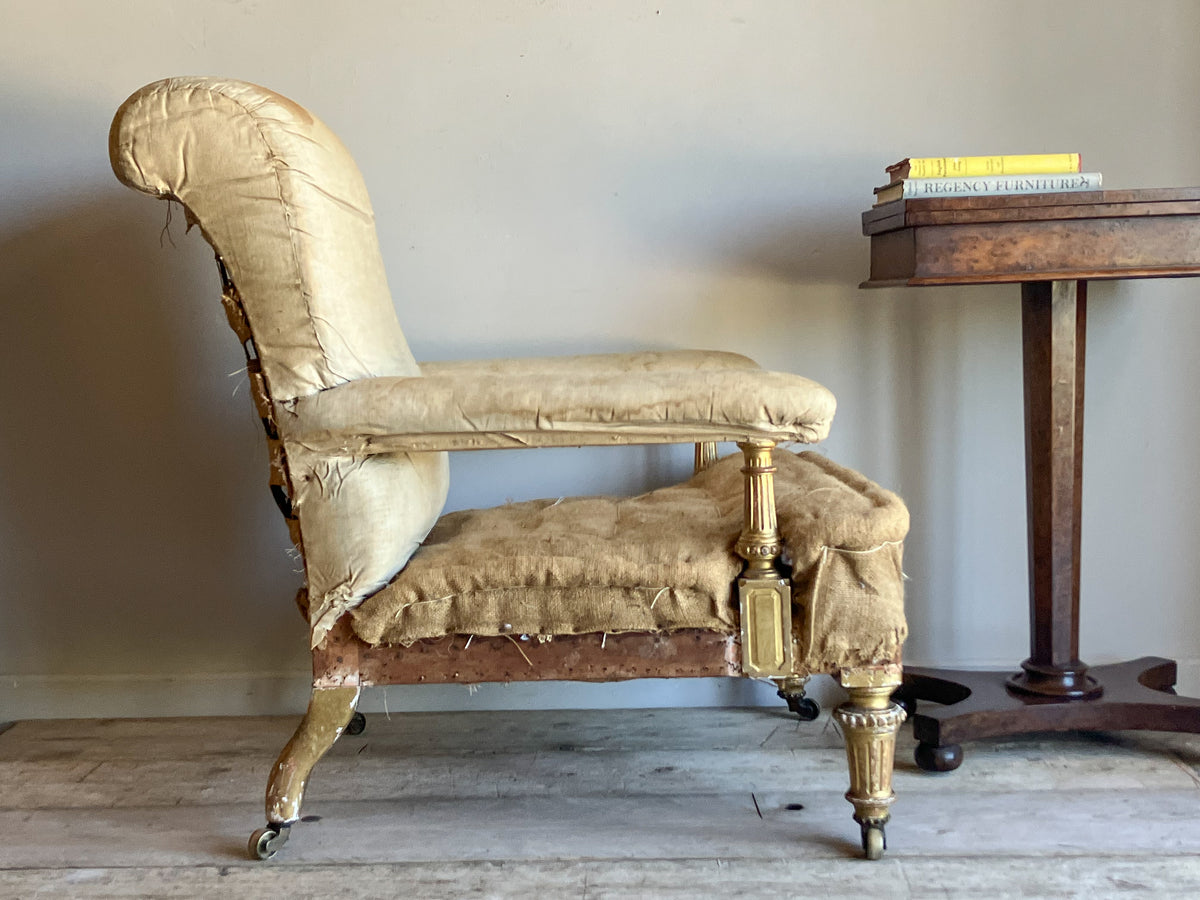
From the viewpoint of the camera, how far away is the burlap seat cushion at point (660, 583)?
4.45ft

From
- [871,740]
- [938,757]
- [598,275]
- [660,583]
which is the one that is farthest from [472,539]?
[938,757]

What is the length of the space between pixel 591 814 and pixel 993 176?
1167 mm

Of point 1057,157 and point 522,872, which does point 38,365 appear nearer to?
point 522,872

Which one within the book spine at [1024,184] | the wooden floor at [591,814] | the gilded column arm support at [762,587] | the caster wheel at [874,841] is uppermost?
the book spine at [1024,184]

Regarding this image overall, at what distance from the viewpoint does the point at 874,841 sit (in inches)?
56.2

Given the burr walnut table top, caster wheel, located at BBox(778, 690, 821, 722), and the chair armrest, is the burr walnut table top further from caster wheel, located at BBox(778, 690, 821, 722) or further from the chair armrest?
caster wheel, located at BBox(778, 690, 821, 722)

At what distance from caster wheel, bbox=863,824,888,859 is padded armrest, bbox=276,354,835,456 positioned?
552mm

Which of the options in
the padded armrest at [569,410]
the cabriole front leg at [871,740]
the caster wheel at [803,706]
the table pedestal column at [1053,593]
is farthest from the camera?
the caster wheel at [803,706]

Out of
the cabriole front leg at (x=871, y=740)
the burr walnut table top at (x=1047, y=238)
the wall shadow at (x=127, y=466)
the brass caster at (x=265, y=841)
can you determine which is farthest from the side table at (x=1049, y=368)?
the wall shadow at (x=127, y=466)

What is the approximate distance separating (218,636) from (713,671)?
120cm

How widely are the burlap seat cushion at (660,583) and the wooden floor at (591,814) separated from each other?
33cm

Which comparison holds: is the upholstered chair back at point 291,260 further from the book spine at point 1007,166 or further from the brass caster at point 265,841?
the book spine at point 1007,166

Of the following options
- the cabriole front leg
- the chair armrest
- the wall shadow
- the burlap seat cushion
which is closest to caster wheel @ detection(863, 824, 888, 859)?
the cabriole front leg

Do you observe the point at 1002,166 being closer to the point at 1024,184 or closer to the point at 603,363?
the point at 1024,184
